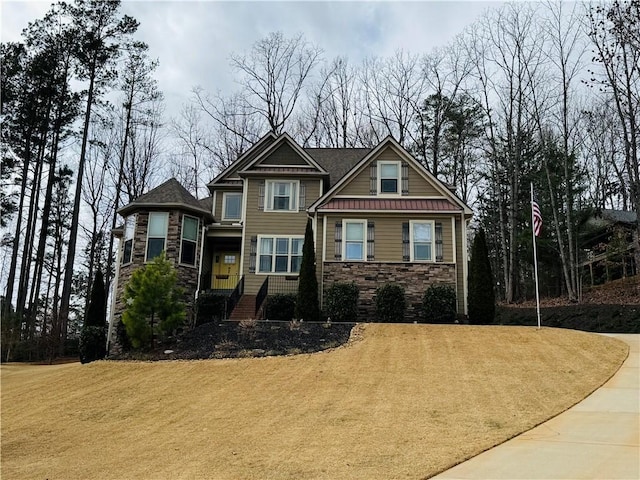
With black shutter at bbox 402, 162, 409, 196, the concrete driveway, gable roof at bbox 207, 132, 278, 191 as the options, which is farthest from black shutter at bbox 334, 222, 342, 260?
the concrete driveway

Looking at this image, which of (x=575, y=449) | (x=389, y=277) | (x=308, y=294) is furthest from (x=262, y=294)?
(x=575, y=449)

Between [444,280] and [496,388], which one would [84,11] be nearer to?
[444,280]

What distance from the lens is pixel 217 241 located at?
21906 millimetres

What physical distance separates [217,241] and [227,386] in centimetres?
1108

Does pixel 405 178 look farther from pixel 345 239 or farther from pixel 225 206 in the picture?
pixel 225 206

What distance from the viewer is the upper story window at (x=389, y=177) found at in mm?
20250

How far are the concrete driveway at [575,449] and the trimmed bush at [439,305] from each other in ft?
28.0

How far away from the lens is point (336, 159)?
2392 centimetres

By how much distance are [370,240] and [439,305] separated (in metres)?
3.46

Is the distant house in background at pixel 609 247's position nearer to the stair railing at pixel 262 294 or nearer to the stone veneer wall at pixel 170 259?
the stair railing at pixel 262 294

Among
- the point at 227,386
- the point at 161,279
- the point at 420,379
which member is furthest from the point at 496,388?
the point at 161,279

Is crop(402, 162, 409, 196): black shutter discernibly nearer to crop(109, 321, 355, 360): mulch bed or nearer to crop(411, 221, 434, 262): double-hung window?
crop(411, 221, 434, 262): double-hung window

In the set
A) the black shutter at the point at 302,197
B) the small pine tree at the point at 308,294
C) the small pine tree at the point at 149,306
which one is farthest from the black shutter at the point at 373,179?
the small pine tree at the point at 149,306

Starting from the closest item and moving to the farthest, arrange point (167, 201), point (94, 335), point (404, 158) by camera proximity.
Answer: point (94, 335)
point (167, 201)
point (404, 158)
